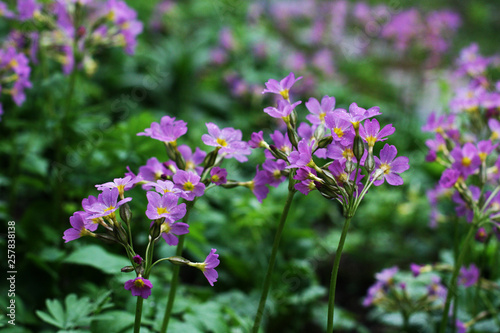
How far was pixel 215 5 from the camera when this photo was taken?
5.84m

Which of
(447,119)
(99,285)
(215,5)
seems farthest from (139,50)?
(447,119)

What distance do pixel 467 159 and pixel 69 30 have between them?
6.04ft

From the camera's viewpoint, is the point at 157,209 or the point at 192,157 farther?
the point at 192,157

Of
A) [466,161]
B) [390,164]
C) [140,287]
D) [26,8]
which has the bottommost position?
[140,287]

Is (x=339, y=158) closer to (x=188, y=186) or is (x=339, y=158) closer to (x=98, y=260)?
(x=188, y=186)

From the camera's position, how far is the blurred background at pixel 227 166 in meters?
2.03

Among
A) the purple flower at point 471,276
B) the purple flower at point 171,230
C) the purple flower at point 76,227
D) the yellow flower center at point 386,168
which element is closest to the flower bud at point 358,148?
the yellow flower center at point 386,168

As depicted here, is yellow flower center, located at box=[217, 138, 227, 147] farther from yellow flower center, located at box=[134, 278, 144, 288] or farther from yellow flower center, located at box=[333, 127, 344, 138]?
yellow flower center, located at box=[134, 278, 144, 288]

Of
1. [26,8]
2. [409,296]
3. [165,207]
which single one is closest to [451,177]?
[409,296]

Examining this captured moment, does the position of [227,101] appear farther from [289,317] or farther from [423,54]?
[289,317]

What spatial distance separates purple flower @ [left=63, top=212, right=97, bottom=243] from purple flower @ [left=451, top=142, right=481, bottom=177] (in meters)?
1.24

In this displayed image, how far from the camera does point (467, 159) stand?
1.62 meters

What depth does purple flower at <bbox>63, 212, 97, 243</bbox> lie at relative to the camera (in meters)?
1.17

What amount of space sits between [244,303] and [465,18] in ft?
27.3
